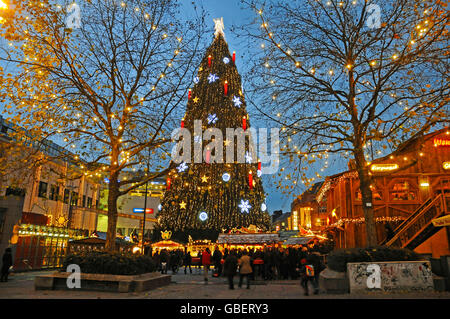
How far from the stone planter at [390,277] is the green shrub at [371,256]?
403 mm

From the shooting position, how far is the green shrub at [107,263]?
11.5 metres

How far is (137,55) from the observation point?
16.0 metres

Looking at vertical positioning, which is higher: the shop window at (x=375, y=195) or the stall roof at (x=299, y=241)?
the shop window at (x=375, y=195)

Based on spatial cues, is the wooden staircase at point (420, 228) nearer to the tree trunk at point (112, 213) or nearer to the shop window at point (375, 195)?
the shop window at point (375, 195)

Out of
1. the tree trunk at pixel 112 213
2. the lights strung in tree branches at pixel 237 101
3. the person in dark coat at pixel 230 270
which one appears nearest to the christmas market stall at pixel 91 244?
the tree trunk at pixel 112 213

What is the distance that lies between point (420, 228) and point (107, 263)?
51.7ft

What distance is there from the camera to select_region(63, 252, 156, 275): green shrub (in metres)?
11.5

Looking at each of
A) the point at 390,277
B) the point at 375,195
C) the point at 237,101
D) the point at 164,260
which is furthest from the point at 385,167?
the point at 164,260

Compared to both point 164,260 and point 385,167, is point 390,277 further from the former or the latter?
point 164,260

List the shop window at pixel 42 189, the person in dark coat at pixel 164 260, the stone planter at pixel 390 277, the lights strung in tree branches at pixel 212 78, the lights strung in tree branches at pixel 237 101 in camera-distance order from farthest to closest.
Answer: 1. the lights strung in tree branches at pixel 212 78
2. the lights strung in tree branches at pixel 237 101
3. the shop window at pixel 42 189
4. the person in dark coat at pixel 164 260
5. the stone planter at pixel 390 277

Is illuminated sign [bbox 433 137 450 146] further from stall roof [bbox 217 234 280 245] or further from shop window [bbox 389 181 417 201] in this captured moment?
stall roof [bbox 217 234 280 245]
